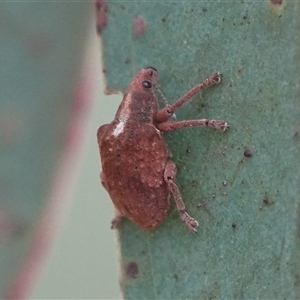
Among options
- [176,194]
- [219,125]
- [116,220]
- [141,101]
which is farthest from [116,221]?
[219,125]

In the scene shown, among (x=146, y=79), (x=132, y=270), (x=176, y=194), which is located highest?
(x=146, y=79)

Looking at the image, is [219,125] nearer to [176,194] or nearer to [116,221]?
[176,194]

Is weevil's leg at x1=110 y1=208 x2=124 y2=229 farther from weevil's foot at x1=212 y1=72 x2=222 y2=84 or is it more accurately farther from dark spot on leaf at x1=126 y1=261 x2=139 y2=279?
weevil's foot at x1=212 y1=72 x2=222 y2=84

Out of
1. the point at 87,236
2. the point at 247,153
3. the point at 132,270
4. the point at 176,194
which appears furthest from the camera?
the point at 87,236

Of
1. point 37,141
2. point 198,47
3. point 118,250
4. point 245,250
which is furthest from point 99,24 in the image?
point 245,250

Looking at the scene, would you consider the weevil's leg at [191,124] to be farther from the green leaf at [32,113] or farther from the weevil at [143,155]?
the green leaf at [32,113]

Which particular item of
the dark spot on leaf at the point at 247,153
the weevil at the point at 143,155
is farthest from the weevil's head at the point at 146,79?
the dark spot on leaf at the point at 247,153

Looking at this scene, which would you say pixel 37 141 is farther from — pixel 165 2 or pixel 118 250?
A: pixel 165 2
